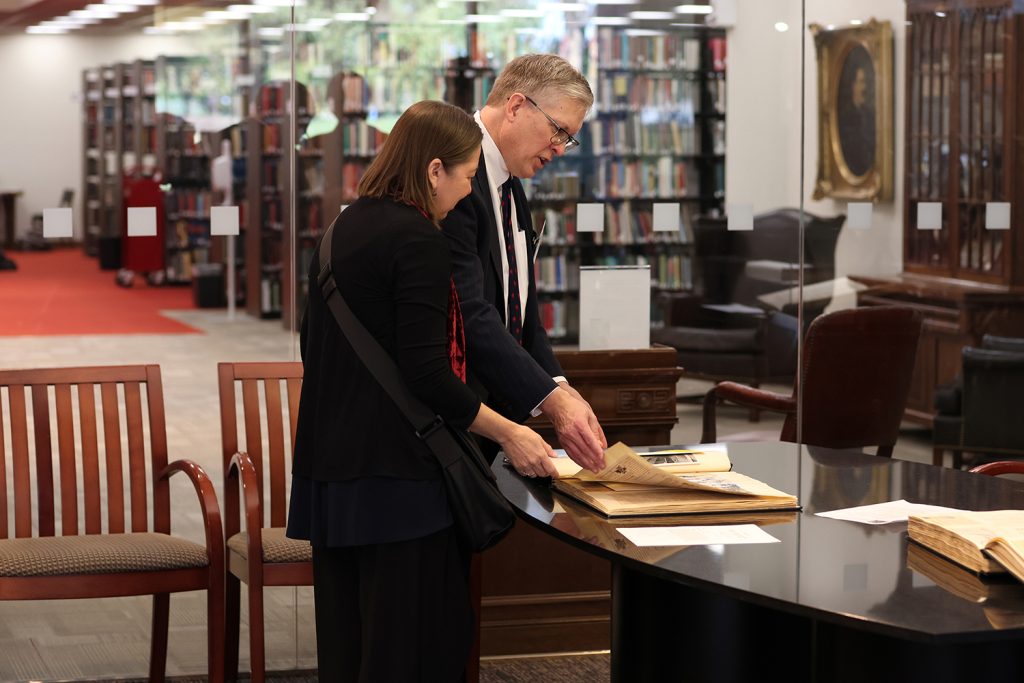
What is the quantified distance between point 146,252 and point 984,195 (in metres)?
2.78

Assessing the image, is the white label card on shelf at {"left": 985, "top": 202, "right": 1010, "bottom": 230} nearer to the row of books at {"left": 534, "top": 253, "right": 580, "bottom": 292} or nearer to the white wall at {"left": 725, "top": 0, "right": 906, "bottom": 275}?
the white wall at {"left": 725, "top": 0, "right": 906, "bottom": 275}

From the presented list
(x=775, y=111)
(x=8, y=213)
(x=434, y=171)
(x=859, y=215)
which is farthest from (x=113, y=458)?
(x=859, y=215)

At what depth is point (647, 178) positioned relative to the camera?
15.1 ft

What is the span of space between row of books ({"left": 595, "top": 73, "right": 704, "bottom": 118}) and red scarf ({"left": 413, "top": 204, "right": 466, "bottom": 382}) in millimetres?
2206

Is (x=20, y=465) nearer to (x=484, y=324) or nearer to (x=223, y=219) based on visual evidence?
(x=223, y=219)

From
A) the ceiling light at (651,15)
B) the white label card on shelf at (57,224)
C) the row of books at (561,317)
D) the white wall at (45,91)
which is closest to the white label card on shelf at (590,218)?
the row of books at (561,317)

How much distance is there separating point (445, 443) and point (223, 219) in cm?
203

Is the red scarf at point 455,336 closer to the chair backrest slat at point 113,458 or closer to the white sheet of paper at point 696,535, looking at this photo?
the white sheet of paper at point 696,535

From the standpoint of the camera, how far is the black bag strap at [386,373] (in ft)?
8.00

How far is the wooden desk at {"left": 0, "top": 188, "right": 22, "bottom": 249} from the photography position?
13.0ft

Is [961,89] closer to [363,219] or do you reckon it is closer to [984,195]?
[984,195]

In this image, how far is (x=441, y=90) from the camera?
4398mm

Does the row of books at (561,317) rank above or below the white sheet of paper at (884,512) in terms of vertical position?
above

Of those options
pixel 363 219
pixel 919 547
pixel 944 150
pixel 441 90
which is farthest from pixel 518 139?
pixel 944 150
